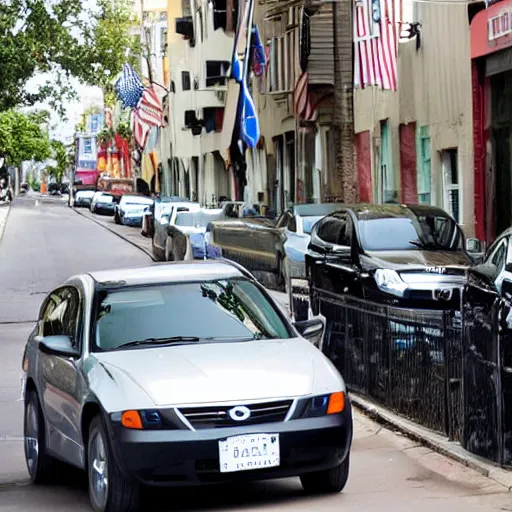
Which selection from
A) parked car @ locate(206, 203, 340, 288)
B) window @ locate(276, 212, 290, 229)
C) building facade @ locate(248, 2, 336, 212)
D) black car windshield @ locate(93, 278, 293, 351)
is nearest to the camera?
black car windshield @ locate(93, 278, 293, 351)

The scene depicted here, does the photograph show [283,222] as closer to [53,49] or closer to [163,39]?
[53,49]

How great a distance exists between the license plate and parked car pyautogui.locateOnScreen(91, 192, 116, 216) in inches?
2530

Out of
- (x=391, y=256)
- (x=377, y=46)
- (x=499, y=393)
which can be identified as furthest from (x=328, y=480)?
(x=377, y=46)

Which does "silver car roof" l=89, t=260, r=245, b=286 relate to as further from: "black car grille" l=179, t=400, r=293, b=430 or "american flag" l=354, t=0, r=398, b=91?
"american flag" l=354, t=0, r=398, b=91

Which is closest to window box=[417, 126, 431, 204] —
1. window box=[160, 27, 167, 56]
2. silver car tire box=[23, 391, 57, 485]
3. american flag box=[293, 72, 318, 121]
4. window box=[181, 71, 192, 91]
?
american flag box=[293, 72, 318, 121]

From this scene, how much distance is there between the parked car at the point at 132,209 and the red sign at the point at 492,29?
33960 millimetres

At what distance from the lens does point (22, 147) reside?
A: 122188mm

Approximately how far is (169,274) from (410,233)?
362 inches

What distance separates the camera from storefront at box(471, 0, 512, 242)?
24.4 m

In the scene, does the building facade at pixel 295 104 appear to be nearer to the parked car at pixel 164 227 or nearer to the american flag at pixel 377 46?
the american flag at pixel 377 46

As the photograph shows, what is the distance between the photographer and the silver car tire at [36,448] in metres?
10.0

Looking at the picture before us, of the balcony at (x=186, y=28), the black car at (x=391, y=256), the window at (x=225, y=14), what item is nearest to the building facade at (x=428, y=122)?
the black car at (x=391, y=256)

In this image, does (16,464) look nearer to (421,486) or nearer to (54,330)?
(54,330)

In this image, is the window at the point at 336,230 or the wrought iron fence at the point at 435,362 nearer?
the wrought iron fence at the point at 435,362
